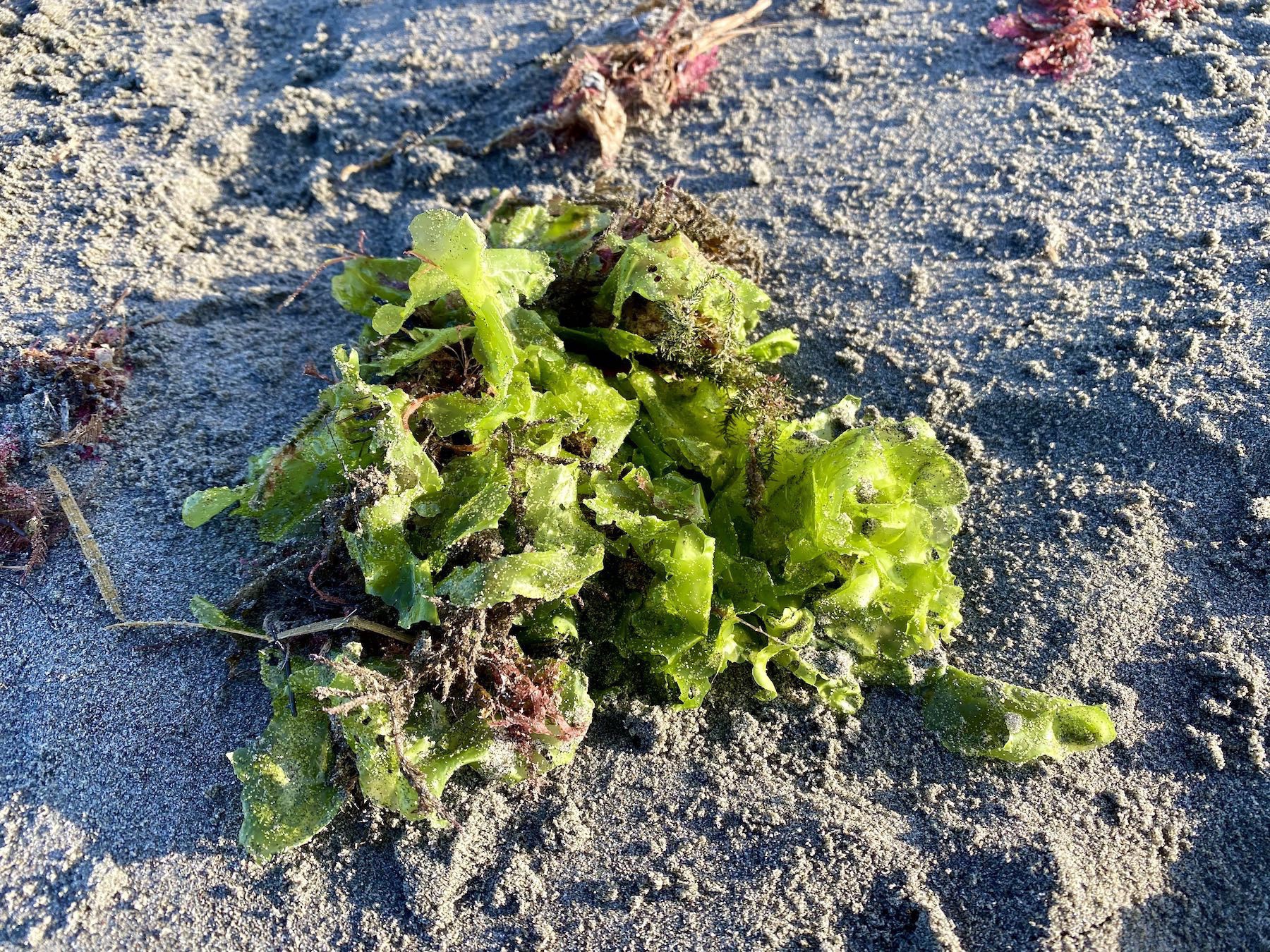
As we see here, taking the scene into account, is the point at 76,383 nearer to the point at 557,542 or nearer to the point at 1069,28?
the point at 557,542

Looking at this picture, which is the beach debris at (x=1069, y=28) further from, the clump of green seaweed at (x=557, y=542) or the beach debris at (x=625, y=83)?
the clump of green seaweed at (x=557, y=542)

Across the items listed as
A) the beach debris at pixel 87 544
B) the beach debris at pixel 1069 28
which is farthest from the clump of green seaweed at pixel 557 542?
the beach debris at pixel 1069 28

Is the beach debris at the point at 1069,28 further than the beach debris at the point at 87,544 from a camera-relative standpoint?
Yes

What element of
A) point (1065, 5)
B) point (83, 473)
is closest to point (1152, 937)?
point (83, 473)

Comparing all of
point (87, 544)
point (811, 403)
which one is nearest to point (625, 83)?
point (811, 403)

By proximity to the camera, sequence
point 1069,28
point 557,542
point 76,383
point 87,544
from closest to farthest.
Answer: point 557,542 < point 87,544 < point 76,383 < point 1069,28

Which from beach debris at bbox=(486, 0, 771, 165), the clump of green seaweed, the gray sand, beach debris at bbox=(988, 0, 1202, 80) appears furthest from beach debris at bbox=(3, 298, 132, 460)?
beach debris at bbox=(988, 0, 1202, 80)

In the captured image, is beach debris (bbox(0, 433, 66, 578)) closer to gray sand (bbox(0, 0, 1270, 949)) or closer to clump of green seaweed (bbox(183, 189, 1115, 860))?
gray sand (bbox(0, 0, 1270, 949))
